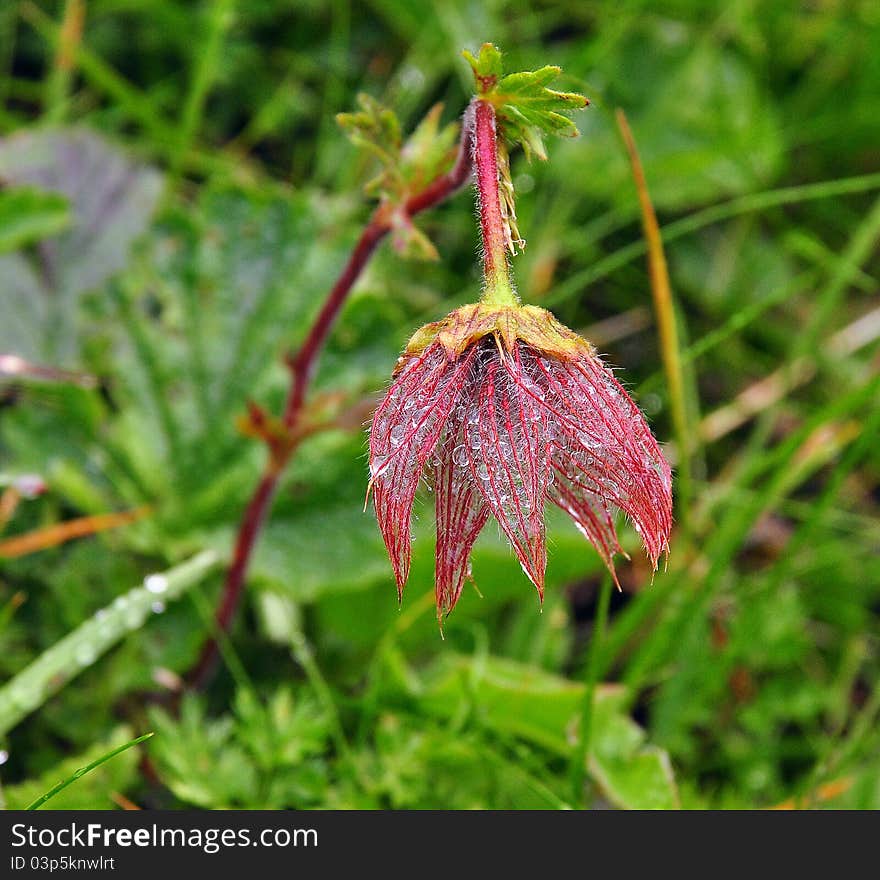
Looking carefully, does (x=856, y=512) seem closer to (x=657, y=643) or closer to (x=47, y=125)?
Answer: (x=657, y=643)

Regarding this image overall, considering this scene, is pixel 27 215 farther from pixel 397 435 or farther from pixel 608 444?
pixel 608 444

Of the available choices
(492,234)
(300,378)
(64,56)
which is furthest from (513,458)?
(64,56)

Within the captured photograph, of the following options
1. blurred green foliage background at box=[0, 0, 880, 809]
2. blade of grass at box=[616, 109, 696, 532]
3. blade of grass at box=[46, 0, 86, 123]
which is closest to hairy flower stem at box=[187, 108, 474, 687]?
blurred green foliage background at box=[0, 0, 880, 809]

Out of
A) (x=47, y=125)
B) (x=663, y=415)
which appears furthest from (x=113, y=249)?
(x=663, y=415)

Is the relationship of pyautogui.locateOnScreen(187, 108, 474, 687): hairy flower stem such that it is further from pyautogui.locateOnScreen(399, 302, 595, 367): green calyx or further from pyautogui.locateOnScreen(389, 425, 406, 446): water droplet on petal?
pyautogui.locateOnScreen(389, 425, 406, 446): water droplet on petal

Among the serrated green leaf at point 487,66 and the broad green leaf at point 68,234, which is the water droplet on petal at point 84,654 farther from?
the serrated green leaf at point 487,66

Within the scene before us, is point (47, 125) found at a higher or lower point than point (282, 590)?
higher

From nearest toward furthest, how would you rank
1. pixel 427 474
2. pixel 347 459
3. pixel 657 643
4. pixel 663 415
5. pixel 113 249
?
pixel 427 474 < pixel 657 643 < pixel 347 459 < pixel 113 249 < pixel 663 415
